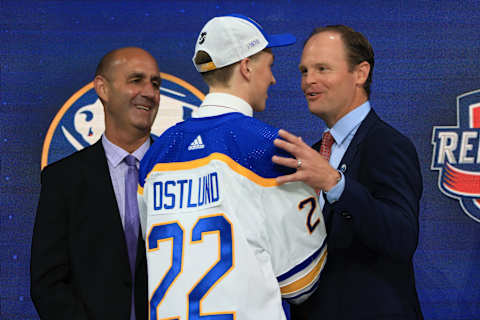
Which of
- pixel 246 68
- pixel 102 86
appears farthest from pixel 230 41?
pixel 102 86

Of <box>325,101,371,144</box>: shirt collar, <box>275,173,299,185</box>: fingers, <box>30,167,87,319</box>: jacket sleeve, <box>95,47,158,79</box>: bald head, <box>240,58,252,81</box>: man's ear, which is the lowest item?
<box>30,167,87,319</box>: jacket sleeve

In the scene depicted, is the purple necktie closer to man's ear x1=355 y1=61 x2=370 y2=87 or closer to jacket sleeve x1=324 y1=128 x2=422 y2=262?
jacket sleeve x1=324 y1=128 x2=422 y2=262

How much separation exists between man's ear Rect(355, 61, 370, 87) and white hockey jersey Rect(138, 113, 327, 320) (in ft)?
1.85

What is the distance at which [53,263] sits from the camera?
5.72 ft

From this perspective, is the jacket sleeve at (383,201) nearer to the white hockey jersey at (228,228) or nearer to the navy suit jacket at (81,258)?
the white hockey jersey at (228,228)

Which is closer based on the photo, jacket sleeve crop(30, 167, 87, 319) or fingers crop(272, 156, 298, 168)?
fingers crop(272, 156, 298, 168)

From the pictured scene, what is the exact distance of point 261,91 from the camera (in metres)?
1.40

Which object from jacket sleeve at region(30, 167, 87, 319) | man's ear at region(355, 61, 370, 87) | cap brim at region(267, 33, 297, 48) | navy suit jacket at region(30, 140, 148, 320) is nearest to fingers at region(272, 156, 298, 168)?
cap brim at region(267, 33, 297, 48)

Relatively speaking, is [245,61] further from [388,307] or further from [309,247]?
[388,307]

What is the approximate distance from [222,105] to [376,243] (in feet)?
1.80

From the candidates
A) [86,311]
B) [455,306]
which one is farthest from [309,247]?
[455,306]

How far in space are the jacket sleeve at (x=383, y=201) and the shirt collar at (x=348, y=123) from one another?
144 millimetres

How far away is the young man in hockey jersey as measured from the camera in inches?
46.3

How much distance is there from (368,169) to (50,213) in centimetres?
113
